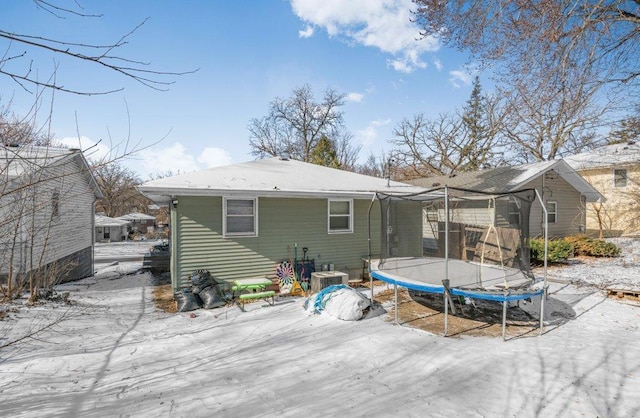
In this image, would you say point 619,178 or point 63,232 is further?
point 619,178

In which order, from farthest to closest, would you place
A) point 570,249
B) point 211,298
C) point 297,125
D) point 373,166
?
point 373,166 < point 297,125 < point 570,249 < point 211,298

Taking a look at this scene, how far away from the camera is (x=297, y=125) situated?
31.5 meters

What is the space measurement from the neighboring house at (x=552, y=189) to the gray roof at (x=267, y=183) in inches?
293

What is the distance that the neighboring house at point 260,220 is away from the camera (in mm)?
7961

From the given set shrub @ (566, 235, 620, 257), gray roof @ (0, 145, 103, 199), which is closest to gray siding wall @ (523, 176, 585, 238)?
shrub @ (566, 235, 620, 257)

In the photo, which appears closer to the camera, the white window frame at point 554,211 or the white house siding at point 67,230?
the white house siding at point 67,230

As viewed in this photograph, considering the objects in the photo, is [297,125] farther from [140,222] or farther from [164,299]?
[164,299]

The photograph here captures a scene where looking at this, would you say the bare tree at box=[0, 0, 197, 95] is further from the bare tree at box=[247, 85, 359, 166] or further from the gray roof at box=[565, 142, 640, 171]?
the bare tree at box=[247, 85, 359, 166]

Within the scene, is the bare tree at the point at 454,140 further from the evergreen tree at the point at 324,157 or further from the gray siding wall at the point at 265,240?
the gray siding wall at the point at 265,240

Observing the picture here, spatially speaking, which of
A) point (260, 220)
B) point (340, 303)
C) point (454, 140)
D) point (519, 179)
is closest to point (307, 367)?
point (340, 303)

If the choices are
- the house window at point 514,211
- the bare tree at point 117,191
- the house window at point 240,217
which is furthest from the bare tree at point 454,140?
the bare tree at point 117,191

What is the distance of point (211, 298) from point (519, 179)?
14.9 meters

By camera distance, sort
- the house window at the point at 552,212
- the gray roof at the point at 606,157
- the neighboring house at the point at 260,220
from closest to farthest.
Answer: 1. the neighboring house at the point at 260,220
2. the house window at the point at 552,212
3. the gray roof at the point at 606,157

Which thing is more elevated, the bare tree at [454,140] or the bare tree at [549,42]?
the bare tree at [454,140]
